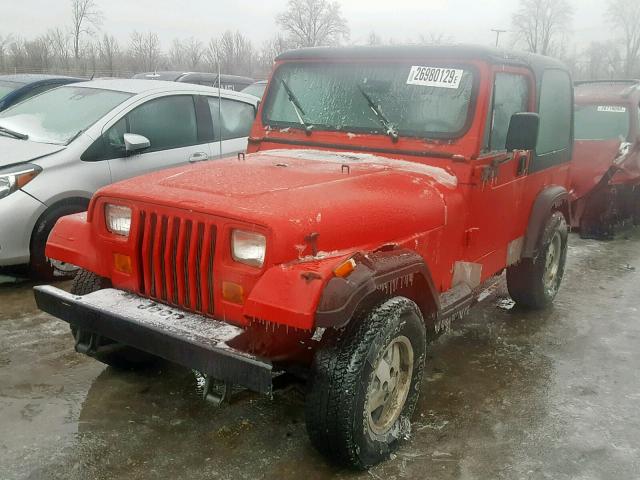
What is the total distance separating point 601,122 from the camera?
8.65 metres

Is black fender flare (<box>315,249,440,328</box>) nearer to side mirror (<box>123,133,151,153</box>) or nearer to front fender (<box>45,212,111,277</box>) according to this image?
front fender (<box>45,212,111,277</box>)

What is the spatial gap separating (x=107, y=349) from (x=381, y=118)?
85.5 inches

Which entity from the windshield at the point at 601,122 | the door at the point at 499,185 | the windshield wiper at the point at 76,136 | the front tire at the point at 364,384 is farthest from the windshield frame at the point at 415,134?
the windshield at the point at 601,122

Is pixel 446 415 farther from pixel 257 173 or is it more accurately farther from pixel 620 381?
pixel 257 173

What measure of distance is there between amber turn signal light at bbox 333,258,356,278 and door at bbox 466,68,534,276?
55.1 inches

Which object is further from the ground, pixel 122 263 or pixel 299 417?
pixel 122 263

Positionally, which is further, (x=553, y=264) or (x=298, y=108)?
(x=553, y=264)

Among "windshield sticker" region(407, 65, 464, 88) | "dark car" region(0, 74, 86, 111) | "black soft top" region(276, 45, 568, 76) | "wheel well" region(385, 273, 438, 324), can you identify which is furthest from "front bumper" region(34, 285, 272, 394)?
"dark car" region(0, 74, 86, 111)

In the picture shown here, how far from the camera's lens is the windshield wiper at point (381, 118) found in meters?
3.96

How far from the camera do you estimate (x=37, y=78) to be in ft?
30.1

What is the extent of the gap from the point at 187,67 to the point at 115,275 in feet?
155

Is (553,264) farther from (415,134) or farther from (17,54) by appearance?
(17,54)

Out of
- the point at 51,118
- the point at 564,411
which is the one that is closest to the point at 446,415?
the point at 564,411

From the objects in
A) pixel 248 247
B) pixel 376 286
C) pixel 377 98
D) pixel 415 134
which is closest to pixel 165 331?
pixel 248 247
